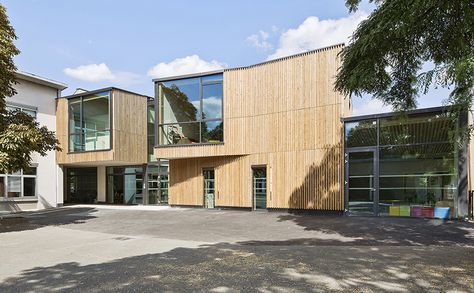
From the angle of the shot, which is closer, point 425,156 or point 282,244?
point 282,244

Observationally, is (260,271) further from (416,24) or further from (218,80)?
(218,80)

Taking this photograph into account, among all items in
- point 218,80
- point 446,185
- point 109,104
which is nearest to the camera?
point 446,185

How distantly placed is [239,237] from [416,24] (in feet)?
21.4

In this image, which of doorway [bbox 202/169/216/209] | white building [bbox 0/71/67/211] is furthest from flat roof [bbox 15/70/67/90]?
doorway [bbox 202/169/216/209]

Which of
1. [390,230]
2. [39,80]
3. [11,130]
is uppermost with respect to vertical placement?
[39,80]

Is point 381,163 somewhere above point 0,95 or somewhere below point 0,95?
below

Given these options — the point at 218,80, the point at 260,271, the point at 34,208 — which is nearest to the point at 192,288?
the point at 260,271

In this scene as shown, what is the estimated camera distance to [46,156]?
2067 cm

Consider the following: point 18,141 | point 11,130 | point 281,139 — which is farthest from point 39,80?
point 281,139

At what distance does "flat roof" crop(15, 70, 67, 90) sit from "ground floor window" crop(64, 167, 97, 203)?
5.62m

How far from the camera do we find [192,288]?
16.5 ft

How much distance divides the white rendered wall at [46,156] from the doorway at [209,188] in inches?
368

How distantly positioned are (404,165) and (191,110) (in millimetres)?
10121

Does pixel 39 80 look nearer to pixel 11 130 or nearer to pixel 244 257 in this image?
pixel 11 130
